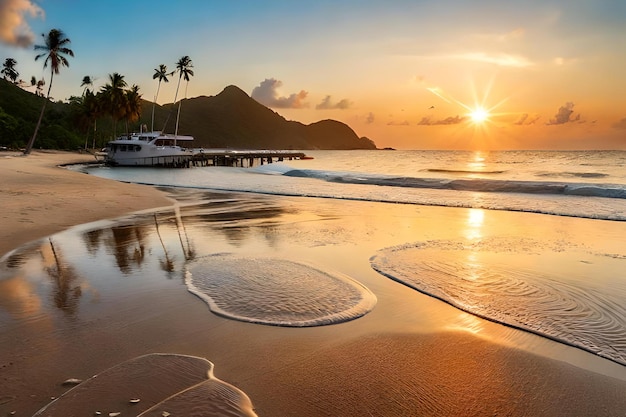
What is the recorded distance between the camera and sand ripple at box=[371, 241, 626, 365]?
536 centimetres

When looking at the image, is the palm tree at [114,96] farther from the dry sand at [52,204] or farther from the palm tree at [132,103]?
the dry sand at [52,204]

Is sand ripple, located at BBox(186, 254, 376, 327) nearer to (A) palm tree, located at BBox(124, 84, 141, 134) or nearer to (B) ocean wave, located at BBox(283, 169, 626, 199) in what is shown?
(B) ocean wave, located at BBox(283, 169, 626, 199)

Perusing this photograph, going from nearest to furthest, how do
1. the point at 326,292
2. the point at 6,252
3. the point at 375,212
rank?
the point at 326,292
the point at 6,252
the point at 375,212

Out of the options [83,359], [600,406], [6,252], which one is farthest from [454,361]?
[6,252]

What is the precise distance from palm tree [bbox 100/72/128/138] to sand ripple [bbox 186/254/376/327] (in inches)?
3116

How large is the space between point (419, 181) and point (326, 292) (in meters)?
31.8

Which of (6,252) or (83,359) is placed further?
(6,252)

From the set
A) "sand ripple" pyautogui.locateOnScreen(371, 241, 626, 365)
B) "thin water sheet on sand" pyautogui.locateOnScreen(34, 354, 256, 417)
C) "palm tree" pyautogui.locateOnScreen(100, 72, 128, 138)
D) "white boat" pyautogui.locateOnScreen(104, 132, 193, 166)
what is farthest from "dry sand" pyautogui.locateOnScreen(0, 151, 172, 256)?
"palm tree" pyautogui.locateOnScreen(100, 72, 128, 138)

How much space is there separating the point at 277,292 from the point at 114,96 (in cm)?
8151

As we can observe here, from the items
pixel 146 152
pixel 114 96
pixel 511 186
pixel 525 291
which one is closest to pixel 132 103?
pixel 114 96

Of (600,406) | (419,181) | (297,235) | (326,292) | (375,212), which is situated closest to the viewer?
(600,406)

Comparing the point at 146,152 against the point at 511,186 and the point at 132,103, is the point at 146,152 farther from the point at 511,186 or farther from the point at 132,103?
the point at 511,186

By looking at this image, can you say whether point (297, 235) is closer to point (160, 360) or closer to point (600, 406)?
point (160, 360)

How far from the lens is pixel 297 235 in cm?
1180
